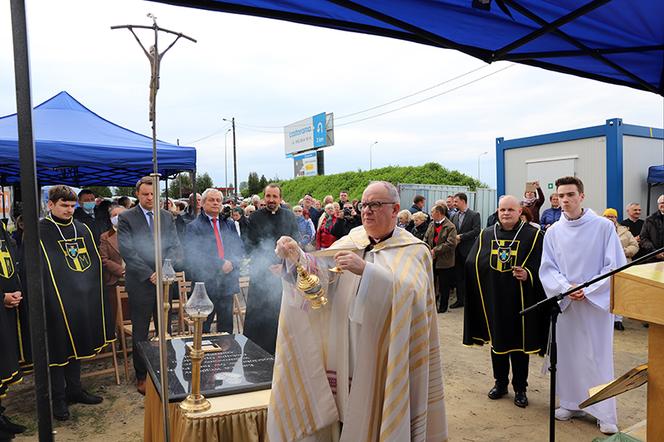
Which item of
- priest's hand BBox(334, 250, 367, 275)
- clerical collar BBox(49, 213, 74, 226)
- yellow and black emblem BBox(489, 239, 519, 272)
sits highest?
clerical collar BBox(49, 213, 74, 226)

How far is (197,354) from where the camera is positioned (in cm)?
233

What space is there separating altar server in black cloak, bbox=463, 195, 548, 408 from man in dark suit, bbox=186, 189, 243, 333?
278 cm

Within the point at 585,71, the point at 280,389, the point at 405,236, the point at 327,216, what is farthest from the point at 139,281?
the point at 327,216

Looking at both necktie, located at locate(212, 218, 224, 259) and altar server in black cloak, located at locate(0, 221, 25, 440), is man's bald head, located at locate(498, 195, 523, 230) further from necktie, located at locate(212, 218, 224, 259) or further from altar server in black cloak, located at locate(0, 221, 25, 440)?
altar server in black cloak, located at locate(0, 221, 25, 440)

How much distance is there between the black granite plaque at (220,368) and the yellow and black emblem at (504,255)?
95.4 inches

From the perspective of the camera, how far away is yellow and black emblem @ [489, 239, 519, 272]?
14.7ft

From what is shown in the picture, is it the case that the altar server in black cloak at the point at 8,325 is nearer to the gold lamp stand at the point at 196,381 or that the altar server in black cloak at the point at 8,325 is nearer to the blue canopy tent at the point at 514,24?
the gold lamp stand at the point at 196,381

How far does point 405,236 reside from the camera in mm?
2643

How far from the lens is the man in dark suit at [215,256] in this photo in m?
5.62

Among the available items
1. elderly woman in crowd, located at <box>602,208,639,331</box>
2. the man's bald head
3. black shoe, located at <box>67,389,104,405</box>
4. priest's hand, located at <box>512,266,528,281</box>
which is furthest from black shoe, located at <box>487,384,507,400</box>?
black shoe, located at <box>67,389,104,405</box>

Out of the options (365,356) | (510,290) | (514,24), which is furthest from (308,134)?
(365,356)

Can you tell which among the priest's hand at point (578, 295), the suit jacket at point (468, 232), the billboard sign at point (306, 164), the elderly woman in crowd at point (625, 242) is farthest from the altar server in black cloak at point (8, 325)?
the billboard sign at point (306, 164)

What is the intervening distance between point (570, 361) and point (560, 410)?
1.49 feet

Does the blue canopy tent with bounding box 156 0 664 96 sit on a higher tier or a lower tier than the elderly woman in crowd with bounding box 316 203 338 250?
higher
